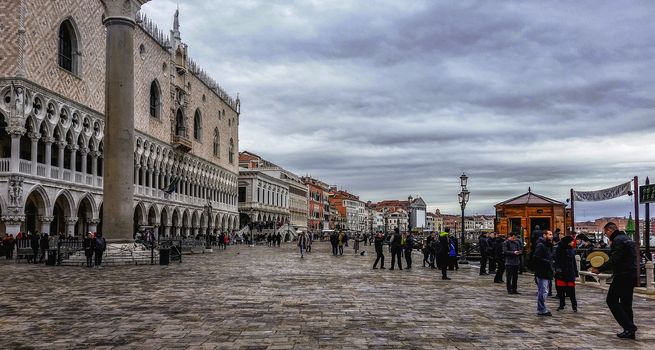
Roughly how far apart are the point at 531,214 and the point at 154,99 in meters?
36.7

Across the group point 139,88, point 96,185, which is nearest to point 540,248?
point 96,185

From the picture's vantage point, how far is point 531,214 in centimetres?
2658

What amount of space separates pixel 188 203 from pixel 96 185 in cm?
2054

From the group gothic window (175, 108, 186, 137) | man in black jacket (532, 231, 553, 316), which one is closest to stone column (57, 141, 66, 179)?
gothic window (175, 108, 186, 137)

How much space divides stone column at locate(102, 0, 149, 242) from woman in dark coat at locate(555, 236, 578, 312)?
16927mm

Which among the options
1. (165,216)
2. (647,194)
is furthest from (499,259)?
(165,216)

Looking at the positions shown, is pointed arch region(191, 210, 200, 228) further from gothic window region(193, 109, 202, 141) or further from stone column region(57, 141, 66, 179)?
stone column region(57, 141, 66, 179)

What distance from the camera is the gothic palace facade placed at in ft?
103

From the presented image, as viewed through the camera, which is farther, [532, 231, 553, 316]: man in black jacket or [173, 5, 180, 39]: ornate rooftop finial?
[173, 5, 180, 39]: ornate rooftop finial

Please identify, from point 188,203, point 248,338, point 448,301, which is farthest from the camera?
point 188,203

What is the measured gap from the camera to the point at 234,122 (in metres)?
80.6

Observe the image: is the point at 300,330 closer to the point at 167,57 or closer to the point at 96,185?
the point at 96,185

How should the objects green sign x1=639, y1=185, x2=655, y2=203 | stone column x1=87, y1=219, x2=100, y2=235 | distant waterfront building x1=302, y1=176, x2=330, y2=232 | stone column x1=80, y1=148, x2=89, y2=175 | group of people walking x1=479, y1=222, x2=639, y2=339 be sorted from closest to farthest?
group of people walking x1=479, y1=222, x2=639, y2=339, green sign x1=639, y1=185, x2=655, y2=203, stone column x1=80, y1=148, x2=89, y2=175, stone column x1=87, y1=219, x2=100, y2=235, distant waterfront building x1=302, y1=176, x2=330, y2=232

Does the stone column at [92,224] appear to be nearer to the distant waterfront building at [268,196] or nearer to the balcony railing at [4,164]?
the balcony railing at [4,164]
